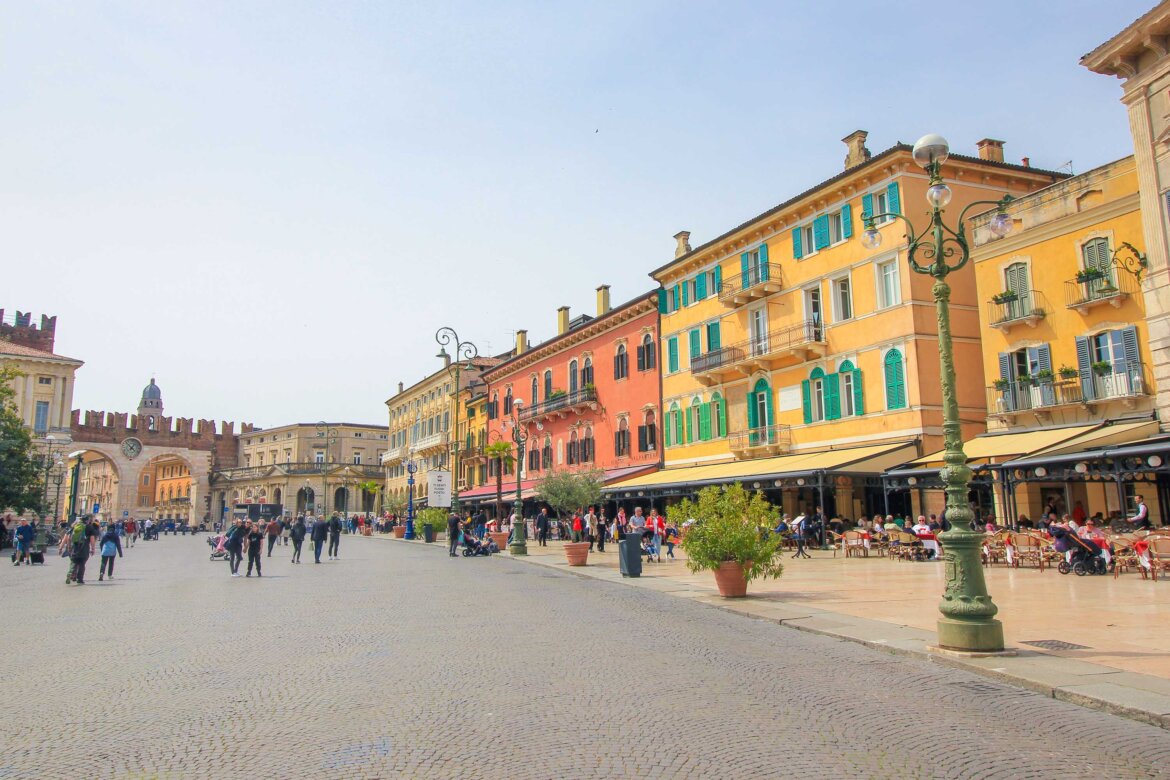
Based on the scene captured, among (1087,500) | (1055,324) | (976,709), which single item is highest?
(1055,324)

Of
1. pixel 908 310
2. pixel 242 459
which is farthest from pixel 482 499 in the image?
pixel 242 459

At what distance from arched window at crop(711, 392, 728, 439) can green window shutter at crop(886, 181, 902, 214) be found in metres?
10.2

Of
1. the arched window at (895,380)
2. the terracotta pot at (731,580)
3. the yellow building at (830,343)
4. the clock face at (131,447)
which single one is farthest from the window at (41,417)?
the terracotta pot at (731,580)

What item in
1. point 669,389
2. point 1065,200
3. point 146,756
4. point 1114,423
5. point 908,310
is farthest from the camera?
point 669,389

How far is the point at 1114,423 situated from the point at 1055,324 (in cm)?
321

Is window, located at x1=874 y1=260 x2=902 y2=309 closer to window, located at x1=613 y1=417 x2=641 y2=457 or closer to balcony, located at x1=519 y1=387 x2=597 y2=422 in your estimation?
window, located at x1=613 y1=417 x2=641 y2=457

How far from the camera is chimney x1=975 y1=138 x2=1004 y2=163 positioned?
2809 cm

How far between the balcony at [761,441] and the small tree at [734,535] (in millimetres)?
15966

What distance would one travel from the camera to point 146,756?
492 cm

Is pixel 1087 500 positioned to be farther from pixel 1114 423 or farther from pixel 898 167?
pixel 898 167

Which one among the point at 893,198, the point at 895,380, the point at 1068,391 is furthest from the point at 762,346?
the point at 1068,391

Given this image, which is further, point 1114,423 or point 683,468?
point 683,468

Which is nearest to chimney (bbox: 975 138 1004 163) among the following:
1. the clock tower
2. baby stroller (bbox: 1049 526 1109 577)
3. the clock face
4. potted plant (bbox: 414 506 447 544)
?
baby stroller (bbox: 1049 526 1109 577)

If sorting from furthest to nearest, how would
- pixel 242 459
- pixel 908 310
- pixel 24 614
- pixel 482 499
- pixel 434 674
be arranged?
pixel 242 459 → pixel 482 499 → pixel 908 310 → pixel 24 614 → pixel 434 674
